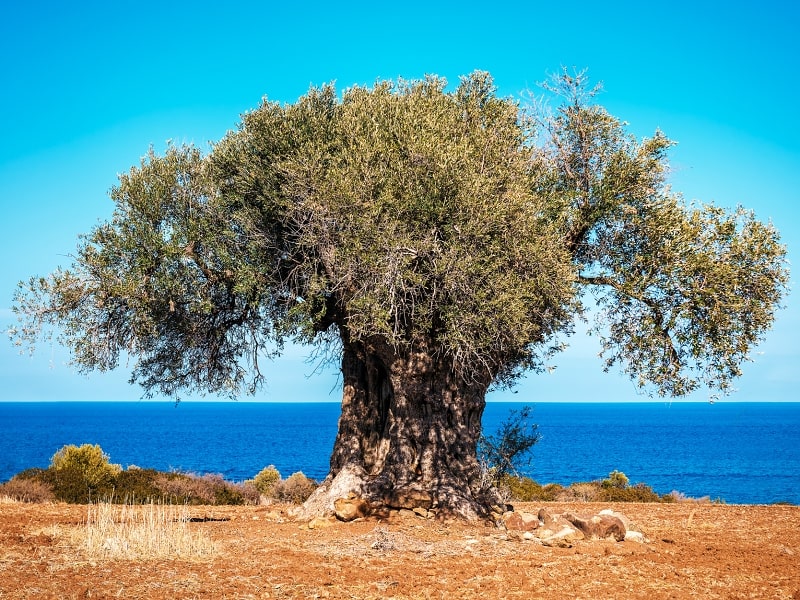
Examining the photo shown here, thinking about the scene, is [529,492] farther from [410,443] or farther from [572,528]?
[572,528]

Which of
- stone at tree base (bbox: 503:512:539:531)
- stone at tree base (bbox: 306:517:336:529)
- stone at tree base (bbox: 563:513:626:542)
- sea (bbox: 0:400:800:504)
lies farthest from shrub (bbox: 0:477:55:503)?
sea (bbox: 0:400:800:504)

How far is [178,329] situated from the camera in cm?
1842

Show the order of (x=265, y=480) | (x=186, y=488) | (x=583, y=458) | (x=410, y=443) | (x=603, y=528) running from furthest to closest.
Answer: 1. (x=583, y=458)
2. (x=265, y=480)
3. (x=186, y=488)
4. (x=410, y=443)
5. (x=603, y=528)

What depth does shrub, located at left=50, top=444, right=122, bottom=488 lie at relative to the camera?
1025 inches

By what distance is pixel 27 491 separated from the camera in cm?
2284

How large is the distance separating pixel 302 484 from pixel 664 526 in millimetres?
16023

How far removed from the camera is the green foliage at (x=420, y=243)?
14914 millimetres

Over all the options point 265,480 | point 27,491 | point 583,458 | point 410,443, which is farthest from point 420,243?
point 583,458

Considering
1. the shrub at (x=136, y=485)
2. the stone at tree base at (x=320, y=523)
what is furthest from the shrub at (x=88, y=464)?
the stone at tree base at (x=320, y=523)

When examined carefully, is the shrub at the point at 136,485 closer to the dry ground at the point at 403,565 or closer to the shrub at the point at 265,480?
the shrub at the point at 265,480

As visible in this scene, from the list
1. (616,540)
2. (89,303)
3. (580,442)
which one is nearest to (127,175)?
Answer: (89,303)

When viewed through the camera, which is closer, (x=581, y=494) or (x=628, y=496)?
(x=628, y=496)

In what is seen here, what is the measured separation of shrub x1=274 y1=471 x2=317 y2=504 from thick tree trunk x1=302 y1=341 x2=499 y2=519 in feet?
36.3

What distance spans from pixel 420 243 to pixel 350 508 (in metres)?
6.20
